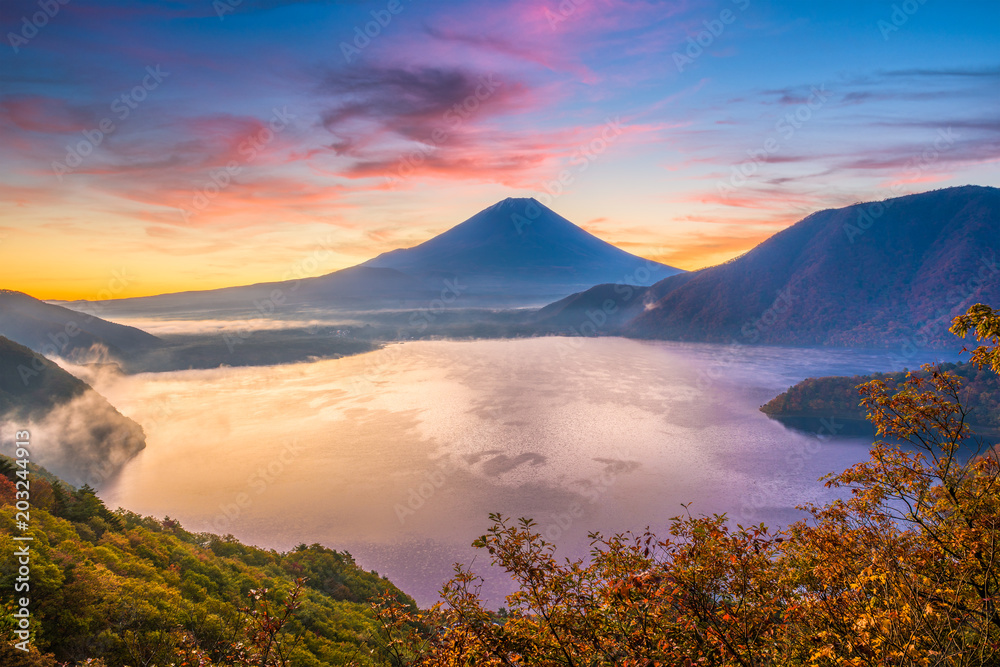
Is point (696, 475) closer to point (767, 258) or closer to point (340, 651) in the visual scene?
point (340, 651)

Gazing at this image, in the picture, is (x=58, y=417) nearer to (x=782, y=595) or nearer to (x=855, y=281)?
(x=782, y=595)

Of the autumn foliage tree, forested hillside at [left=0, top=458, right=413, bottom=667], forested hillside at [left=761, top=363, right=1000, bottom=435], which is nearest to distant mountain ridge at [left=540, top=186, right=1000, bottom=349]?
forested hillside at [left=761, top=363, right=1000, bottom=435]

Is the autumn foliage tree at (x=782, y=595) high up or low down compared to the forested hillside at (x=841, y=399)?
up

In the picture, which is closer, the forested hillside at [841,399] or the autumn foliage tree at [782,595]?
the autumn foliage tree at [782,595]

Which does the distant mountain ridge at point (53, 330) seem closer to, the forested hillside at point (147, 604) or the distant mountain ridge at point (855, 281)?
the forested hillside at point (147, 604)

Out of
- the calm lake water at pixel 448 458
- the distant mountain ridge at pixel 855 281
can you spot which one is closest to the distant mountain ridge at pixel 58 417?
the calm lake water at pixel 448 458

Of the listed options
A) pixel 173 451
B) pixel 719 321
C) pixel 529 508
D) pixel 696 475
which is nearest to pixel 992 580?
pixel 529 508
